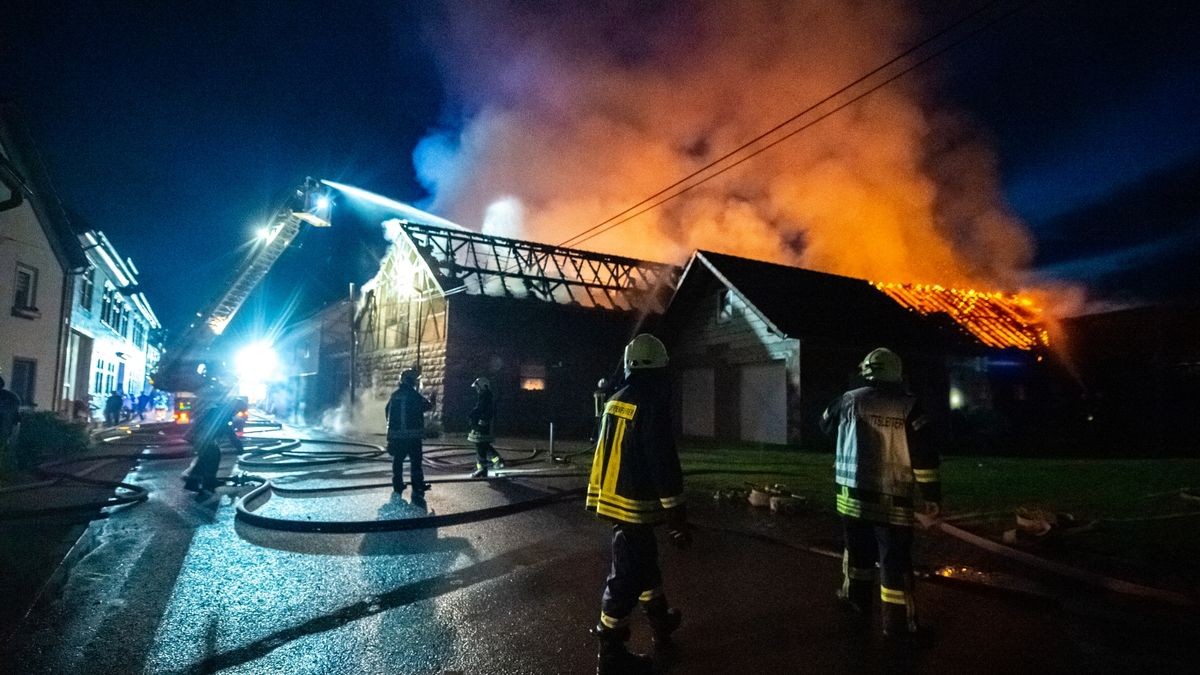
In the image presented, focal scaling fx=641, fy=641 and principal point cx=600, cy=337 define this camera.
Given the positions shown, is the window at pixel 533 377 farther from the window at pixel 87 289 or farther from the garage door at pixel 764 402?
the window at pixel 87 289

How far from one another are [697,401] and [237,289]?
1321 centimetres

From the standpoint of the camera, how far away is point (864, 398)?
4.38 meters

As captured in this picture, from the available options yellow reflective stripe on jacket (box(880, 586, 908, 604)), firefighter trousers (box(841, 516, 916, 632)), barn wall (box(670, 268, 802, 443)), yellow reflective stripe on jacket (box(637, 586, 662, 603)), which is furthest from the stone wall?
yellow reflective stripe on jacket (box(880, 586, 908, 604))

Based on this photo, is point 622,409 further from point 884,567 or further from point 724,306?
point 724,306

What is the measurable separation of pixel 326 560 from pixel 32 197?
16126mm

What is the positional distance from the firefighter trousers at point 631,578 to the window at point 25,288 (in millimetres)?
18880

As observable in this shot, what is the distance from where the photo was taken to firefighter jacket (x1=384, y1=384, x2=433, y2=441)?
8781 millimetres

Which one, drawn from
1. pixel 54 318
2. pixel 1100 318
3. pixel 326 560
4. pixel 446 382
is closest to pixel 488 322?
pixel 446 382

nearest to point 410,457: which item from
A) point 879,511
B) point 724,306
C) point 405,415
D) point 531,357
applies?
point 405,415

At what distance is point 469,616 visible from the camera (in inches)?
172

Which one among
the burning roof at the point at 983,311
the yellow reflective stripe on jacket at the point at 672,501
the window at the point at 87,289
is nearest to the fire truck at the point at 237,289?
the window at the point at 87,289

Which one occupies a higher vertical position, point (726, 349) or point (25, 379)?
point (726, 349)

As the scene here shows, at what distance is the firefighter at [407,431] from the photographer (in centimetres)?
877

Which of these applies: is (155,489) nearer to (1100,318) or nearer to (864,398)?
(864,398)
